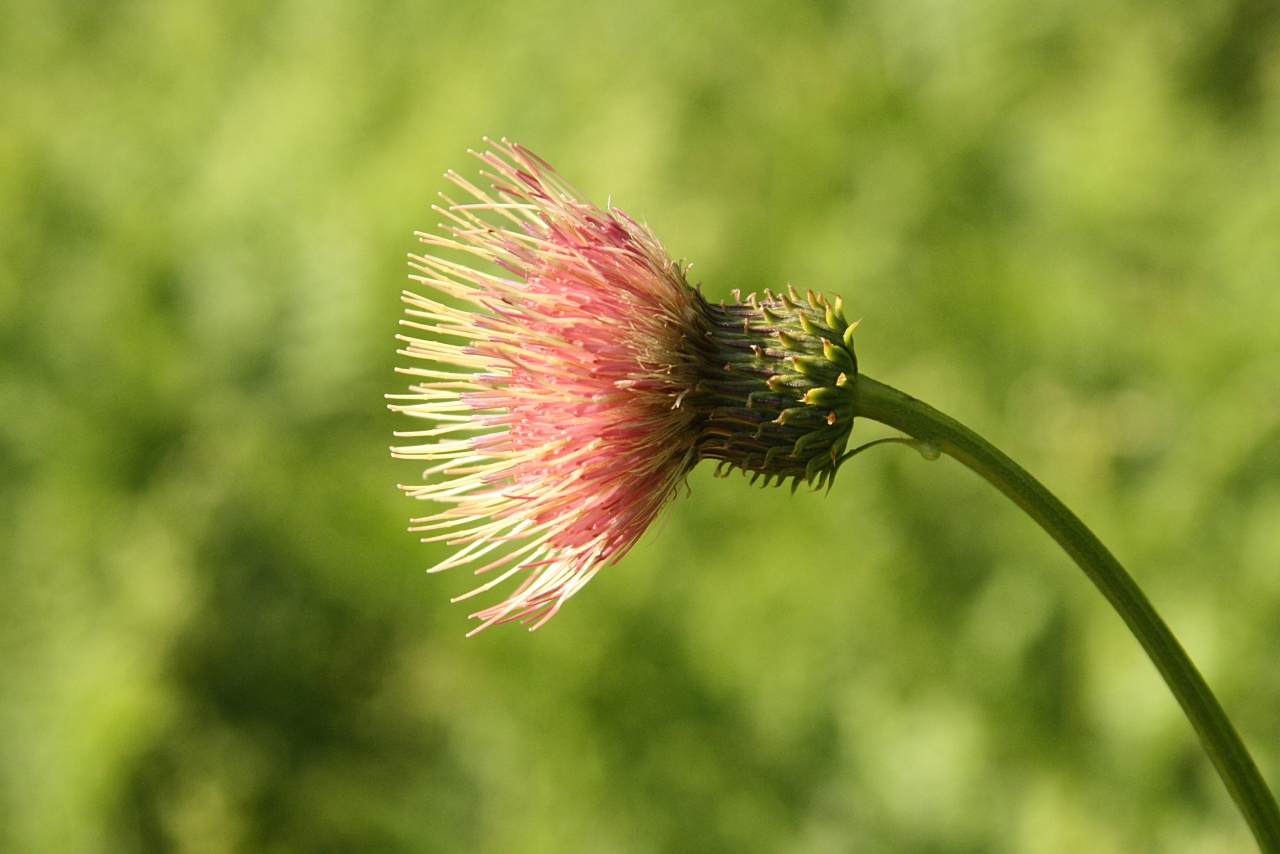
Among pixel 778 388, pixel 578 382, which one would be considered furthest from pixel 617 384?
pixel 778 388

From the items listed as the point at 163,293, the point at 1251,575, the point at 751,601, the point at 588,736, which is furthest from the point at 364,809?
the point at 1251,575

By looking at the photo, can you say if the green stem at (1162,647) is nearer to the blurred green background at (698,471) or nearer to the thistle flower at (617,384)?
the thistle flower at (617,384)

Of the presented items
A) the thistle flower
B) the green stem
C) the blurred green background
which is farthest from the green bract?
the blurred green background

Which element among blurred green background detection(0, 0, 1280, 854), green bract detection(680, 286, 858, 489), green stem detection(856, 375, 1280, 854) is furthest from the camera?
blurred green background detection(0, 0, 1280, 854)

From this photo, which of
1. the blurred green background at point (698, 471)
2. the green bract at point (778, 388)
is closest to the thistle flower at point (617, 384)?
the green bract at point (778, 388)

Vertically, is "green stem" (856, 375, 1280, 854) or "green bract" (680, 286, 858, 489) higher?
"green bract" (680, 286, 858, 489)

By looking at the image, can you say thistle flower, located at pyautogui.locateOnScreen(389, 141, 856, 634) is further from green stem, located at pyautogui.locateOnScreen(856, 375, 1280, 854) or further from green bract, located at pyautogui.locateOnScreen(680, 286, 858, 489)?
green stem, located at pyautogui.locateOnScreen(856, 375, 1280, 854)

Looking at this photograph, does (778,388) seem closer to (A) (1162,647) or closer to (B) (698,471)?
(A) (1162,647)
